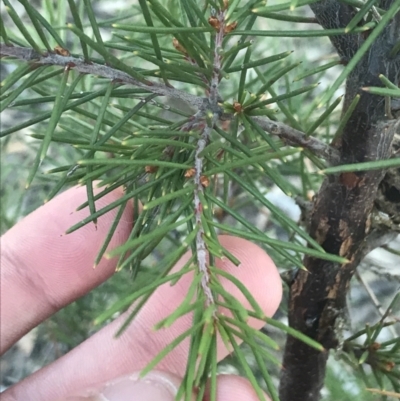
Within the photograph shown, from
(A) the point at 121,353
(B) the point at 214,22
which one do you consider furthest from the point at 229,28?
(A) the point at 121,353

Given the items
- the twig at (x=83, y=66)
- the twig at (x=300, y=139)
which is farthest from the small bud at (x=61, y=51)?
Answer: the twig at (x=300, y=139)

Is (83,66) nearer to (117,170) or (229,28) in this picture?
(229,28)

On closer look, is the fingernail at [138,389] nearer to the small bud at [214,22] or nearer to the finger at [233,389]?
the finger at [233,389]

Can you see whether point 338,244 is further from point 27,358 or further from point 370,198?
point 27,358

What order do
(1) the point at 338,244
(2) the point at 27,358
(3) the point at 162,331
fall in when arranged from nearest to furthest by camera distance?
(1) the point at 338,244 → (3) the point at 162,331 → (2) the point at 27,358

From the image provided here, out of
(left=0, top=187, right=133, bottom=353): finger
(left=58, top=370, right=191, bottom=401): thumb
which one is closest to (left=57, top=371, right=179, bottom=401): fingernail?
(left=58, top=370, right=191, bottom=401): thumb

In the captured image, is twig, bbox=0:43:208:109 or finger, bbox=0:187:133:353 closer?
twig, bbox=0:43:208:109

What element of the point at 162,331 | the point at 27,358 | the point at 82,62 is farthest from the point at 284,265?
the point at 27,358

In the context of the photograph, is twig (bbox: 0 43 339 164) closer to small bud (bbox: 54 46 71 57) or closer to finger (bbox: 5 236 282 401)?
small bud (bbox: 54 46 71 57)
